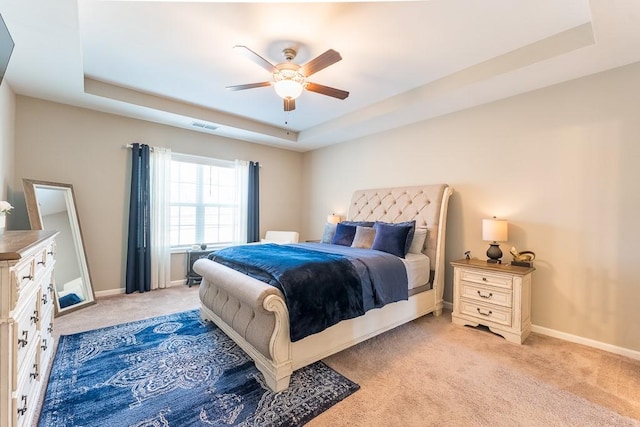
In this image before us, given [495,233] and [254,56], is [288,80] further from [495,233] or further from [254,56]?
[495,233]

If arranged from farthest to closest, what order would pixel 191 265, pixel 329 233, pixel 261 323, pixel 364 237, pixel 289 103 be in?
pixel 191 265
pixel 329 233
pixel 364 237
pixel 289 103
pixel 261 323

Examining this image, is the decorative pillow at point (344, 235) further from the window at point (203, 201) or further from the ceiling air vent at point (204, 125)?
the ceiling air vent at point (204, 125)

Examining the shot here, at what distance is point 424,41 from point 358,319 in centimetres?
255

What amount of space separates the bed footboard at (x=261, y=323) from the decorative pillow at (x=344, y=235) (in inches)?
69.2

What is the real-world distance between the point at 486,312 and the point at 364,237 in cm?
154

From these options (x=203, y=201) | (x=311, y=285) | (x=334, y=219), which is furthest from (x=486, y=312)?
(x=203, y=201)

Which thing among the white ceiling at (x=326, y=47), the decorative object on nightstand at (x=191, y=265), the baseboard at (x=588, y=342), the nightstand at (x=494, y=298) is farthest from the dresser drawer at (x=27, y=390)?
the baseboard at (x=588, y=342)

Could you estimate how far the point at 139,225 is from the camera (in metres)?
4.11

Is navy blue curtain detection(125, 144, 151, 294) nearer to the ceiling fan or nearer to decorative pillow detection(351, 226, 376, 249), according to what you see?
the ceiling fan

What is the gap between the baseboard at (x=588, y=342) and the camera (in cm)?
245

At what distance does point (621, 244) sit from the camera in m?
2.52

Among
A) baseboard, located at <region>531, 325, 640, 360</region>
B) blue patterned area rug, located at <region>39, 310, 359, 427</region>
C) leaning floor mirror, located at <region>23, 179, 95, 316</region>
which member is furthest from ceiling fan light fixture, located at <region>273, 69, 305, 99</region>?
baseboard, located at <region>531, 325, 640, 360</region>

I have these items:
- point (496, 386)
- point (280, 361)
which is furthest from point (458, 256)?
point (280, 361)

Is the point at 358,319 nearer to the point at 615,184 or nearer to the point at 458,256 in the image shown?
the point at 458,256
